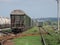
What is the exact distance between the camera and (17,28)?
34.4 metres

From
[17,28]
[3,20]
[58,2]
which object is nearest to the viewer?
[17,28]

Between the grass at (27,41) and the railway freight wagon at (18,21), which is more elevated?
the railway freight wagon at (18,21)

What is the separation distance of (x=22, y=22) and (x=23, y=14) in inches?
52.3

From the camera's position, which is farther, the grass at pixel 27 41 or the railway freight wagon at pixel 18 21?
the railway freight wagon at pixel 18 21

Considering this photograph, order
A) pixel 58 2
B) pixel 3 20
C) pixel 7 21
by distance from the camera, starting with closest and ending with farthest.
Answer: pixel 58 2 < pixel 3 20 < pixel 7 21

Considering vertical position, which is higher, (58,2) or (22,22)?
(58,2)

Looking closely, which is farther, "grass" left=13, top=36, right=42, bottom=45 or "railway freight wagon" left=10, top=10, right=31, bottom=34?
"railway freight wagon" left=10, top=10, right=31, bottom=34

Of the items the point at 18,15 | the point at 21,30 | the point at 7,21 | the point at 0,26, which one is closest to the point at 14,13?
the point at 18,15

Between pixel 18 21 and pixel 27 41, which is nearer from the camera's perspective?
pixel 27 41

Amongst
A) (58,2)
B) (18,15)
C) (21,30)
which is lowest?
(21,30)

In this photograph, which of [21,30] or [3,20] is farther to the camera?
[3,20]

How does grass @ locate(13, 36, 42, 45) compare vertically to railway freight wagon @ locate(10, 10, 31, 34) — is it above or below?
below

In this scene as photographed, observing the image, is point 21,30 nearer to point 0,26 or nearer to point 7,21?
point 0,26

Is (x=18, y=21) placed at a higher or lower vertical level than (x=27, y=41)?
higher
